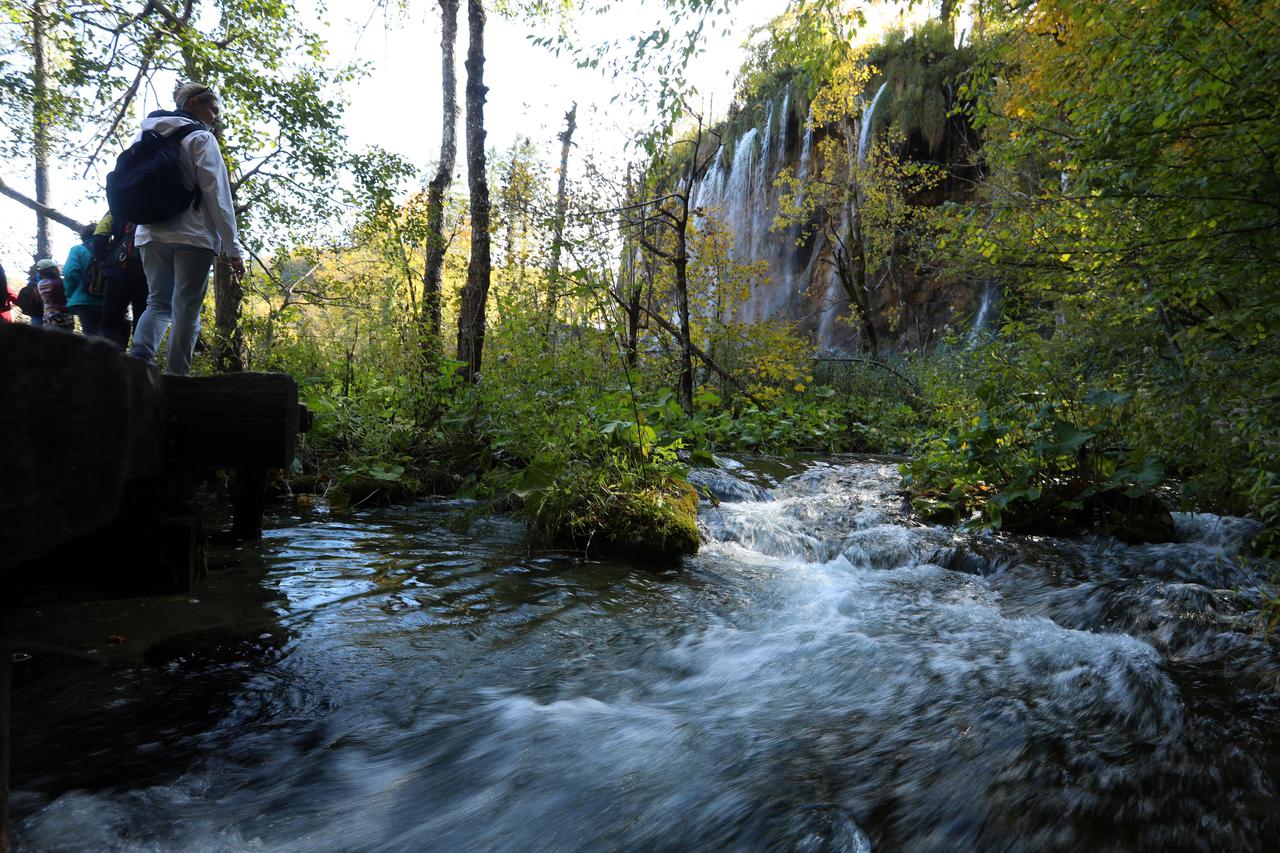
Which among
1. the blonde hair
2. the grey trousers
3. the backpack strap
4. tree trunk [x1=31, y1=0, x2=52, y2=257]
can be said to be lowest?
the grey trousers

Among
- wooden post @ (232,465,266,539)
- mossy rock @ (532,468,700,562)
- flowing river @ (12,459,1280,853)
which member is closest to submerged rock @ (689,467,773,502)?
mossy rock @ (532,468,700,562)

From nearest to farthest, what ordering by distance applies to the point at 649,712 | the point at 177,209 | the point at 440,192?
the point at 649,712 < the point at 177,209 < the point at 440,192

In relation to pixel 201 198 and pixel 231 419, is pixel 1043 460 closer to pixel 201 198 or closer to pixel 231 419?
pixel 231 419

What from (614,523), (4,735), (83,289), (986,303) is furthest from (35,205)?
(986,303)

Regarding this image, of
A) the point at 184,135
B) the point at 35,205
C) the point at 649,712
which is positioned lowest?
the point at 649,712

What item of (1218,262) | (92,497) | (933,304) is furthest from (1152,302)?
(933,304)

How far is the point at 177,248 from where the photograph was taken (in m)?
4.00

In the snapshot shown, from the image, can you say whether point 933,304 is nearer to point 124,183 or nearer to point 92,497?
point 124,183

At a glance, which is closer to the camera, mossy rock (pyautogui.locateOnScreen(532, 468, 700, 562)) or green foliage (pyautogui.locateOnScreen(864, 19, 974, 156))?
mossy rock (pyautogui.locateOnScreen(532, 468, 700, 562))

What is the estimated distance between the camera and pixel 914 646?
123 inches

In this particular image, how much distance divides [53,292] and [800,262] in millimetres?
20940

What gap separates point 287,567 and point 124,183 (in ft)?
7.47

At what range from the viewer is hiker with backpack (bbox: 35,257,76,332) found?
645 centimetres

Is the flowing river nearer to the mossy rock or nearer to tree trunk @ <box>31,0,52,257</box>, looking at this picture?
the mossy rock
